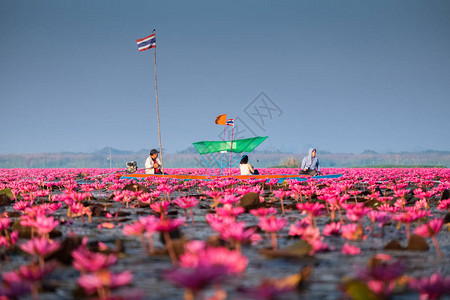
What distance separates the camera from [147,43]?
1248 cm

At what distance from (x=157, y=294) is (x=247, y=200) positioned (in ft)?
9.63

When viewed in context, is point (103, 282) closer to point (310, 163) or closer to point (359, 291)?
point (359, 291)

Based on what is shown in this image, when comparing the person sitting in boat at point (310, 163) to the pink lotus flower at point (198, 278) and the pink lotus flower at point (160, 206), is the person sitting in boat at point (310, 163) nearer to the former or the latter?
the pink lotus flower at point (160, 206)

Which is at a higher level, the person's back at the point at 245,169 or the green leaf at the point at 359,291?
the person's back at the point at 245,169

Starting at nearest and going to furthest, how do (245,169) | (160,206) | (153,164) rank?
(160,206) < (245,169) < (153,164)

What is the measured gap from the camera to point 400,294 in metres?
1.60

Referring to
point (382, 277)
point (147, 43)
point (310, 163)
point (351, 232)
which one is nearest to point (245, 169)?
point (310, 163)

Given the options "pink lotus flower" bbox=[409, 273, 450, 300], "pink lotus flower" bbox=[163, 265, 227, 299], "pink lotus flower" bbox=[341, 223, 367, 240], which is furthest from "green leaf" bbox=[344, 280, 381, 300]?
"pink lotus flower" bbox=[341, 223, 367, 240]

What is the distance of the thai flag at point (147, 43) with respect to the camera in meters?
12.4

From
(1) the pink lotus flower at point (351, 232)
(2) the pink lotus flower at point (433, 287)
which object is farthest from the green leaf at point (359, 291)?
(1) the pink lotus flower at point (351, 232)

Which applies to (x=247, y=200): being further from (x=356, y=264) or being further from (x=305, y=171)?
(x=305, y=171)

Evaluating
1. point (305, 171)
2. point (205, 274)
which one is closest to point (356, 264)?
point (205, 274)

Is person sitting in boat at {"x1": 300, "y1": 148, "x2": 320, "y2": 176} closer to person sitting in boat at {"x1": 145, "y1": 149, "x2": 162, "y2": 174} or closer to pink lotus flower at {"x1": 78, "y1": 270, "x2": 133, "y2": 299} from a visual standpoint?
person sitting in boat at {"x1": 145, "y1": 149, "x2": 162, "y2": 174}

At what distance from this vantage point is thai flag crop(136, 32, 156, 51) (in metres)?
12.4
